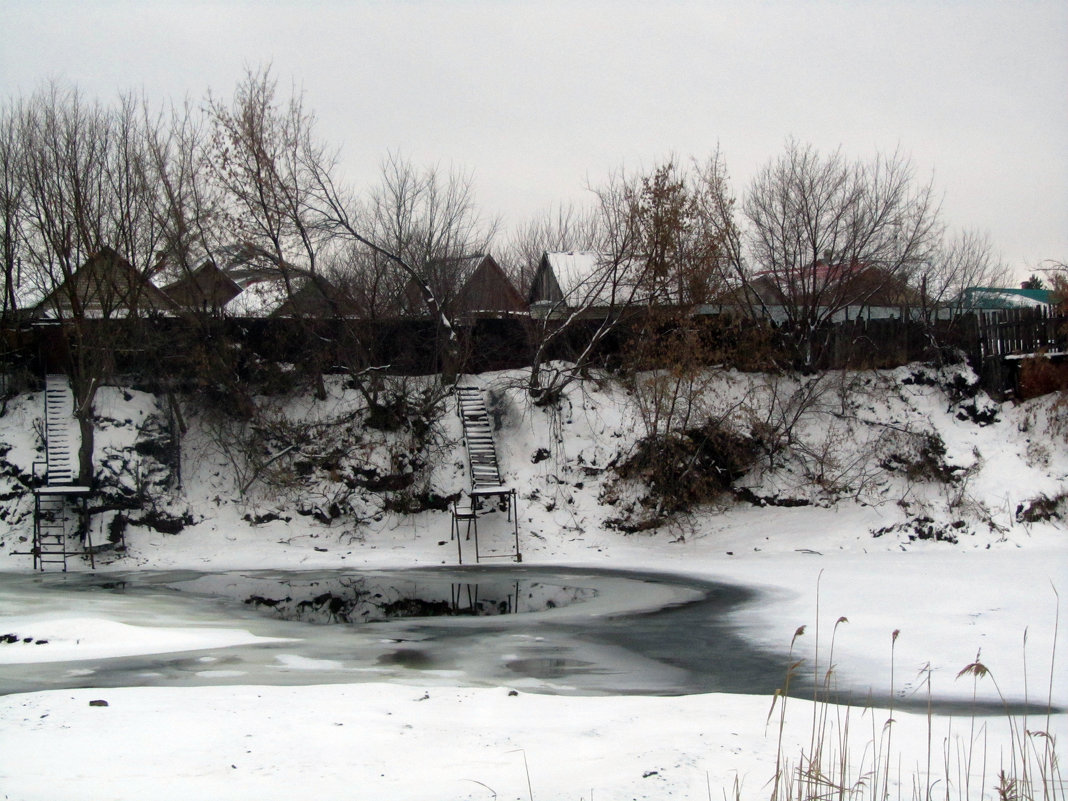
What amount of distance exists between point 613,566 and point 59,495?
38.1 ft

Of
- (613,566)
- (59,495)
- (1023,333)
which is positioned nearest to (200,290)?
(59,495)

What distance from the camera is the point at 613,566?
16859mm

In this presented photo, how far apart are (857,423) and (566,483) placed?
7151 millimetres

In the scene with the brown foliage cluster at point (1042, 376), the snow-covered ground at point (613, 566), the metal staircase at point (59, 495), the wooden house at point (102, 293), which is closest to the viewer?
the snow-covered ground at point (613, 566)

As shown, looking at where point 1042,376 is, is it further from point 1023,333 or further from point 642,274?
point 642,274

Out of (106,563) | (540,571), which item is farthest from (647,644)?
(106,563)

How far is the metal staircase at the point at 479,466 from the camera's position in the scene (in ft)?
59.8

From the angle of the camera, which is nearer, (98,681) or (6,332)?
(98,681)

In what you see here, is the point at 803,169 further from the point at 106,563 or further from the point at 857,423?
the point at 106,563

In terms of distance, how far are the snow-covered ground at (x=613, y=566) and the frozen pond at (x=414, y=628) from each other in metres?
0.42

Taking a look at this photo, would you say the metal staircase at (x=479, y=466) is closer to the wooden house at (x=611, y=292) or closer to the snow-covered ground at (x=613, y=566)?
the snow-covered ground at (x=613, y=566)

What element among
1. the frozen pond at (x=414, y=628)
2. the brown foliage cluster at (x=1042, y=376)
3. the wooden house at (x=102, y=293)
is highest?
the wooden house at (x=102, y=293)

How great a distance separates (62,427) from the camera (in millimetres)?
19906

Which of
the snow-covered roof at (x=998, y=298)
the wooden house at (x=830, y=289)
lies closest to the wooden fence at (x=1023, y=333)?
the snow-covered roof at (x=998, y=298)
